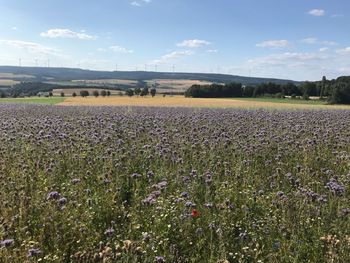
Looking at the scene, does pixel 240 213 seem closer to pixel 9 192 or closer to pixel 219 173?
pixel 219 173

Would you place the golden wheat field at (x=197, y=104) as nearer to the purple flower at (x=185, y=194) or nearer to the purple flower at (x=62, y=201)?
the purple flower at (x=185, y=194)

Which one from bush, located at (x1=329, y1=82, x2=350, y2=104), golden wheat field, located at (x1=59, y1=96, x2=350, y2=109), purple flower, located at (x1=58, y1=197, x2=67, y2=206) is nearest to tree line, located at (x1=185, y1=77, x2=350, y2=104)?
bush, located at (x1=329, y1=82, x2=350, y2=104)

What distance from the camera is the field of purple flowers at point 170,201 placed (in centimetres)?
459

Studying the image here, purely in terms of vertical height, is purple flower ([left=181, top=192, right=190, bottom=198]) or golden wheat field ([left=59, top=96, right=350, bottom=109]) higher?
purple flower ([left=181, top=192, right=190, bottom=198])

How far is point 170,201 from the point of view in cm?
591

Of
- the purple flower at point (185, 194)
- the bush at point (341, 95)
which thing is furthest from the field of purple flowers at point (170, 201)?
the bush at point (341, 95)

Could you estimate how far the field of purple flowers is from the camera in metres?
4.59

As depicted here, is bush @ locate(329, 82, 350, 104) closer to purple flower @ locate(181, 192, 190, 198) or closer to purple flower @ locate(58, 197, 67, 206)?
purple flower @ locate(181, 192, 190, 198)

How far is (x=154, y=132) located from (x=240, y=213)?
17.1 feet

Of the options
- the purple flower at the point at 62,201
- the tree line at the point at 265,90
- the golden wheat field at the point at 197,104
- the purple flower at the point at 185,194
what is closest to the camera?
the purple flower at the point at 62,201

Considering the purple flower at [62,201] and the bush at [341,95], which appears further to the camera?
the bush at [341,95]

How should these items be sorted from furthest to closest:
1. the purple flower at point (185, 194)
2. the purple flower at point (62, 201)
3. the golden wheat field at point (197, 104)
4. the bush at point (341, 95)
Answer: the bush at point (341, 95) → the golden wheat field at point (197, 104) → the purple flower at point (185, 194) → the purple flower at point (62, 201)

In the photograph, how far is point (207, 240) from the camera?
16.5ft

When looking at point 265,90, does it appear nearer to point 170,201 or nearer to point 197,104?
point 197,104
